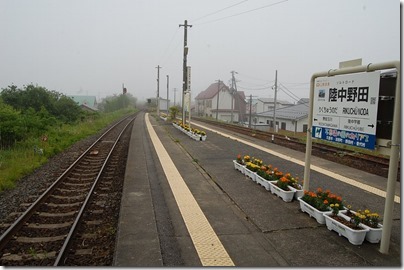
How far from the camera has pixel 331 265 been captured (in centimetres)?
376

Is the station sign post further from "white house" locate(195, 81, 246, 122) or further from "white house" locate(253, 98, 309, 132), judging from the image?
"white house" locate(195, 81, 246, 122)

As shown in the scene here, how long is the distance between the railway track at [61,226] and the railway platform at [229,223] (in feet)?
1.53

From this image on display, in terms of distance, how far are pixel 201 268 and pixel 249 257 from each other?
0.65 meters

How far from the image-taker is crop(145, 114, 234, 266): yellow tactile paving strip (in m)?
3.89

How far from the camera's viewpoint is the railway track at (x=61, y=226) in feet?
13.6

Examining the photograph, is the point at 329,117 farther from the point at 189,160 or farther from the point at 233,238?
the point at 189,160

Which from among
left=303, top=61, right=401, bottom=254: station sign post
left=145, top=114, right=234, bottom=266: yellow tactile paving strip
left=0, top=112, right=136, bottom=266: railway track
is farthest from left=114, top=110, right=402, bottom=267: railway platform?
left=303, top=61, right=401, bottom=254: station sign post

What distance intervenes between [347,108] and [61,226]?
16.2 feet

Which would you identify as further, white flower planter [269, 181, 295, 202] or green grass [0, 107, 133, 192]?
green grass [0, 107, 133, 192]

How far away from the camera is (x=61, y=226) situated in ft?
17.0

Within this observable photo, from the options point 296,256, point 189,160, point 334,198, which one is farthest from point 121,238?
point 189,160

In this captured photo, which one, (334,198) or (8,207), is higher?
(334,198)

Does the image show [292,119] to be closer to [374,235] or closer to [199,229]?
[374,235]

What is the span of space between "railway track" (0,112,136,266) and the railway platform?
1.53ft
